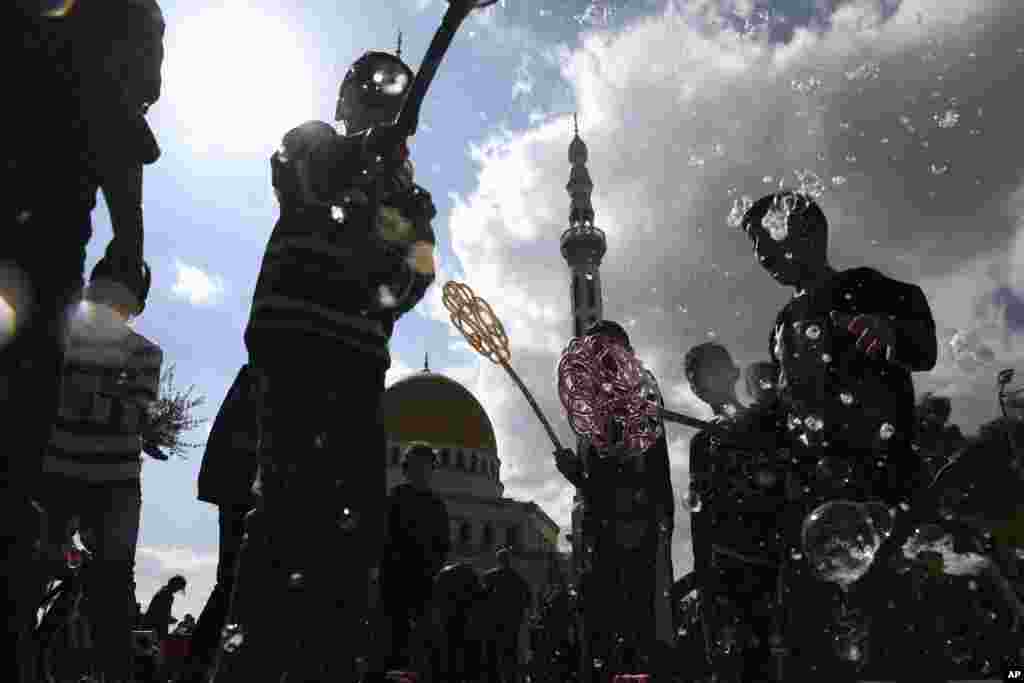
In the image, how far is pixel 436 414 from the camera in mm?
53531

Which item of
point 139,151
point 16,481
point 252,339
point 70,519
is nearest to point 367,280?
point 252,339

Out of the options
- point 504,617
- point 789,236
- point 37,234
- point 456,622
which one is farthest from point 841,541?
point 504,617

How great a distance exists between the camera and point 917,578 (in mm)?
2891

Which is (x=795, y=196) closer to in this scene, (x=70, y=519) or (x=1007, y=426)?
(x=1007, y=426)

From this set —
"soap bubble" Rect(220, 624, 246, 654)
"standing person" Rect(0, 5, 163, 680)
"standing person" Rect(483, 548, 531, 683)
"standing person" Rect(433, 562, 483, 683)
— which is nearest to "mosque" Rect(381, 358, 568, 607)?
"standing person" Rect(483, 548, 531, 683)

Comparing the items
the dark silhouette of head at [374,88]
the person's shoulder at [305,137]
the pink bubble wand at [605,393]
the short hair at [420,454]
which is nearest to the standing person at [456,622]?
the short hair at [420,454]

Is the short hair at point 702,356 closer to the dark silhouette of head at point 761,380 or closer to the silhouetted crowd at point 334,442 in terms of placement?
the dark silhouette of head at point 761,380

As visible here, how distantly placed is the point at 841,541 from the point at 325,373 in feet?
6.61

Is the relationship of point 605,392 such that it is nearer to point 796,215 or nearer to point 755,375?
point 755,375

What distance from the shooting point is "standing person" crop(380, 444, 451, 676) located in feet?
16.0

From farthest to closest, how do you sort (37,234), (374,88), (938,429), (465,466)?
(465,466)
(938,429)
(374,88)
(37,234)

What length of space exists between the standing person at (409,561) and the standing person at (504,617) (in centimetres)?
229

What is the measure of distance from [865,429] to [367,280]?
204 centimetres

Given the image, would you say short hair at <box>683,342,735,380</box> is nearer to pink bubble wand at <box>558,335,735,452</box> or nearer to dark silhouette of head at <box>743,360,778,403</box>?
dark silhouette of head at <box>743,360,778,403</box>
